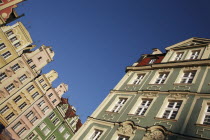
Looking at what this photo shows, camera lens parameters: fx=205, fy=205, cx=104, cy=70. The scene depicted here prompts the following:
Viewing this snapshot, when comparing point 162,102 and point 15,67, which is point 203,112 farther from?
point 15,67

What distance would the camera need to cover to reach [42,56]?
2158 inches

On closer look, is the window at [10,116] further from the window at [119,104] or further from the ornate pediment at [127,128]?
the ornate pediment at [127,128]

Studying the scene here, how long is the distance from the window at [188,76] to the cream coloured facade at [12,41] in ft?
125

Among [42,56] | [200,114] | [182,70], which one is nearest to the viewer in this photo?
[200,114]

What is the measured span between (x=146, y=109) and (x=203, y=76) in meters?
6.57

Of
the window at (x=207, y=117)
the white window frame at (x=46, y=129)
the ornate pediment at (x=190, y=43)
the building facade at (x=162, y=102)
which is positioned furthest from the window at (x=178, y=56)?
the white window frame at (x=46, y=129)

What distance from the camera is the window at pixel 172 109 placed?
18094mm

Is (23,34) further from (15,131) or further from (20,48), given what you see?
(15,131)

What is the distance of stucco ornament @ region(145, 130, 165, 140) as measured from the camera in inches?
637

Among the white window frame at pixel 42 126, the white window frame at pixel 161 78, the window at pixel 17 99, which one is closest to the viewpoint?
the white window frame at pixel 161 78

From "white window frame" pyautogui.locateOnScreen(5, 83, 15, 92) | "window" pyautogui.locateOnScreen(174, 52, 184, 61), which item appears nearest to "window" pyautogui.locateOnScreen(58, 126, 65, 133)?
"white window frame" pyautogui.locateOnScreen(5, 83, 15, 92)

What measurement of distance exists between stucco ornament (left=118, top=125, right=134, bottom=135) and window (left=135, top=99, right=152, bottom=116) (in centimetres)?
213

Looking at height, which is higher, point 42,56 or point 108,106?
point 42,56

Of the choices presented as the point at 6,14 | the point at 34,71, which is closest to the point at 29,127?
the point at 34,71
